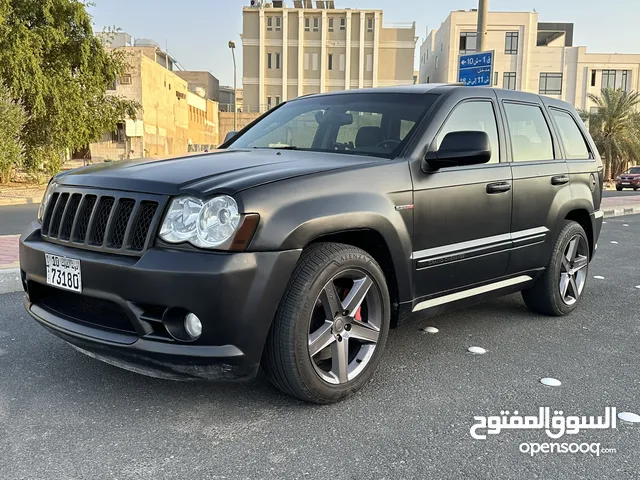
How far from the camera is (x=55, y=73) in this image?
19.1 m

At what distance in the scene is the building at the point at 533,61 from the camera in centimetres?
6106

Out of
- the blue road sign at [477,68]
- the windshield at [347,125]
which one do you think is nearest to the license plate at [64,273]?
the windshield at [347,125]

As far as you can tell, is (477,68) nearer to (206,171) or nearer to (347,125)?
(347,125)

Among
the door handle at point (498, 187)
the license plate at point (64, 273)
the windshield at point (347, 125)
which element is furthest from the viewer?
the door handle at point (498, 187)

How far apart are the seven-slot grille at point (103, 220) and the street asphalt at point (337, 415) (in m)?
0.83

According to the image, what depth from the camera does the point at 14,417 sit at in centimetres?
286

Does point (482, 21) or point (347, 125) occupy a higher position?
point (482, 21)

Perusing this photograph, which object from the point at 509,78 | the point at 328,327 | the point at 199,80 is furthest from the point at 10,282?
the point at 199,80

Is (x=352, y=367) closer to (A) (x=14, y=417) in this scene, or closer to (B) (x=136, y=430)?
(B) (x=136, y=430)

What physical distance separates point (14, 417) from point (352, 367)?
1677 mm

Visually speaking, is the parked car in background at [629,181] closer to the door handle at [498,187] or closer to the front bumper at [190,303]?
the door handle at [498,187]

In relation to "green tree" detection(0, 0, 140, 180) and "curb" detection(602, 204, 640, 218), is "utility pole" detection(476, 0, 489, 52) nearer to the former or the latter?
"curb" detection(602, 204, 640, 218)

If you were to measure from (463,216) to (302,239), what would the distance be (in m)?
1.29

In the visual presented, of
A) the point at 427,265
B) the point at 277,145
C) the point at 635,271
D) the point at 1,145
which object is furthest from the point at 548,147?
the point at 1,145
